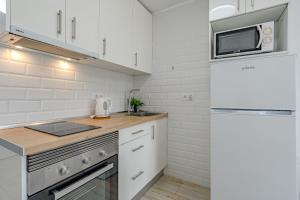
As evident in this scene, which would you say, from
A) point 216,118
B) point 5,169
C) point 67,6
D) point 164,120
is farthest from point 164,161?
point 67,6

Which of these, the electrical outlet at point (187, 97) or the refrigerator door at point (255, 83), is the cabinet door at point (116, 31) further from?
the refrigerator door at point (255, 83)

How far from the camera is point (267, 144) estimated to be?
1.20 m

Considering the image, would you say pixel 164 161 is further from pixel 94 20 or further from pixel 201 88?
pixel 94 20

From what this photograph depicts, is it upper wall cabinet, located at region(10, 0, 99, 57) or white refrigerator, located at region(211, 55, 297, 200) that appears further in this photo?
white refrigerator, located at region(211, 55, 297, 200)

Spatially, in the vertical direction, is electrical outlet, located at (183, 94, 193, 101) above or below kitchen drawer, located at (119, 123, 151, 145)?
above

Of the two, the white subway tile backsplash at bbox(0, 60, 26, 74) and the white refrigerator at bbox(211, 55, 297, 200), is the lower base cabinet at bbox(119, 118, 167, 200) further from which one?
the white subway tile backsplash at bbox(0, 60, 26, 74)

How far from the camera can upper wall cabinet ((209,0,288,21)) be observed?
132 cm

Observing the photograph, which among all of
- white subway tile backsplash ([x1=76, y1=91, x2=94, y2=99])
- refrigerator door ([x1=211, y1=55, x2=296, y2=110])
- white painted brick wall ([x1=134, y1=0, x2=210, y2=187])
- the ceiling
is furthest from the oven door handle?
the ceiling

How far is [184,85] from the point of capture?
6.97ft

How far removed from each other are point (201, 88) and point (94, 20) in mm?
1459

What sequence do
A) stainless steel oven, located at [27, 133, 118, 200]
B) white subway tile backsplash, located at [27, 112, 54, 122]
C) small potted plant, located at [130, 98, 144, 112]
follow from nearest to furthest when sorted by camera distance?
stainless steel oven, located at [27, 133, 118, 200] → white subway tile backsplash, located at [27, 112, 54, 122] → small potted plant, located at [130, 98, 144, 112]

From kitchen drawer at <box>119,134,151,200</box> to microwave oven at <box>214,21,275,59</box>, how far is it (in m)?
1.23

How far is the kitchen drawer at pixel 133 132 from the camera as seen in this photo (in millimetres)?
1365

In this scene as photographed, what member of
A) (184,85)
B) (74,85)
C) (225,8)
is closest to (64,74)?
(74,85)
